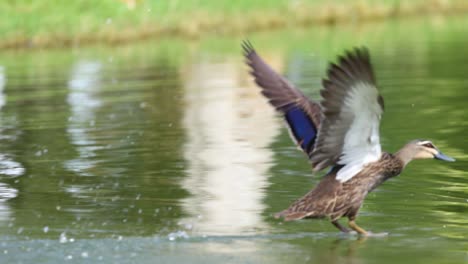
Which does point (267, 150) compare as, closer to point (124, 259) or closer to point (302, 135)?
point (302, 135)

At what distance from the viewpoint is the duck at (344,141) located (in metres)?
8.81

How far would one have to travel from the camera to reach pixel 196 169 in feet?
44.1

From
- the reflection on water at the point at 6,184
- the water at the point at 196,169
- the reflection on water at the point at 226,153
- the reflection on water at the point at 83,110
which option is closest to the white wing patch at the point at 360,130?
the water at the point at 196,169

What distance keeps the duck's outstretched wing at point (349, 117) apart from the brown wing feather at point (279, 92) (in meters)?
0.78

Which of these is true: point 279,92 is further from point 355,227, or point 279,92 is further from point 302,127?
point 355,227

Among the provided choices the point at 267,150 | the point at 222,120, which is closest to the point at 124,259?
the point at 267,150

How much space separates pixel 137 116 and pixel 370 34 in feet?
50.1

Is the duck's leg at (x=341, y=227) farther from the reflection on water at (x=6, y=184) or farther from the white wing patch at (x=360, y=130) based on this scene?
the reflection on water at (x=6, y=184)

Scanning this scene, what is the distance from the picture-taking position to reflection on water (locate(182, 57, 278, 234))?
10766 millimetres

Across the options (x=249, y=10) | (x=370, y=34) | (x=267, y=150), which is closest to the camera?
(x=267, y=150)

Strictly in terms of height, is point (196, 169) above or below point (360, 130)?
below

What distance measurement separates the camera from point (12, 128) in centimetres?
1797

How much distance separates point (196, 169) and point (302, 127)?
10.8ft

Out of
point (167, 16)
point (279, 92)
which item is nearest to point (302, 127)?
point (279, 92)
